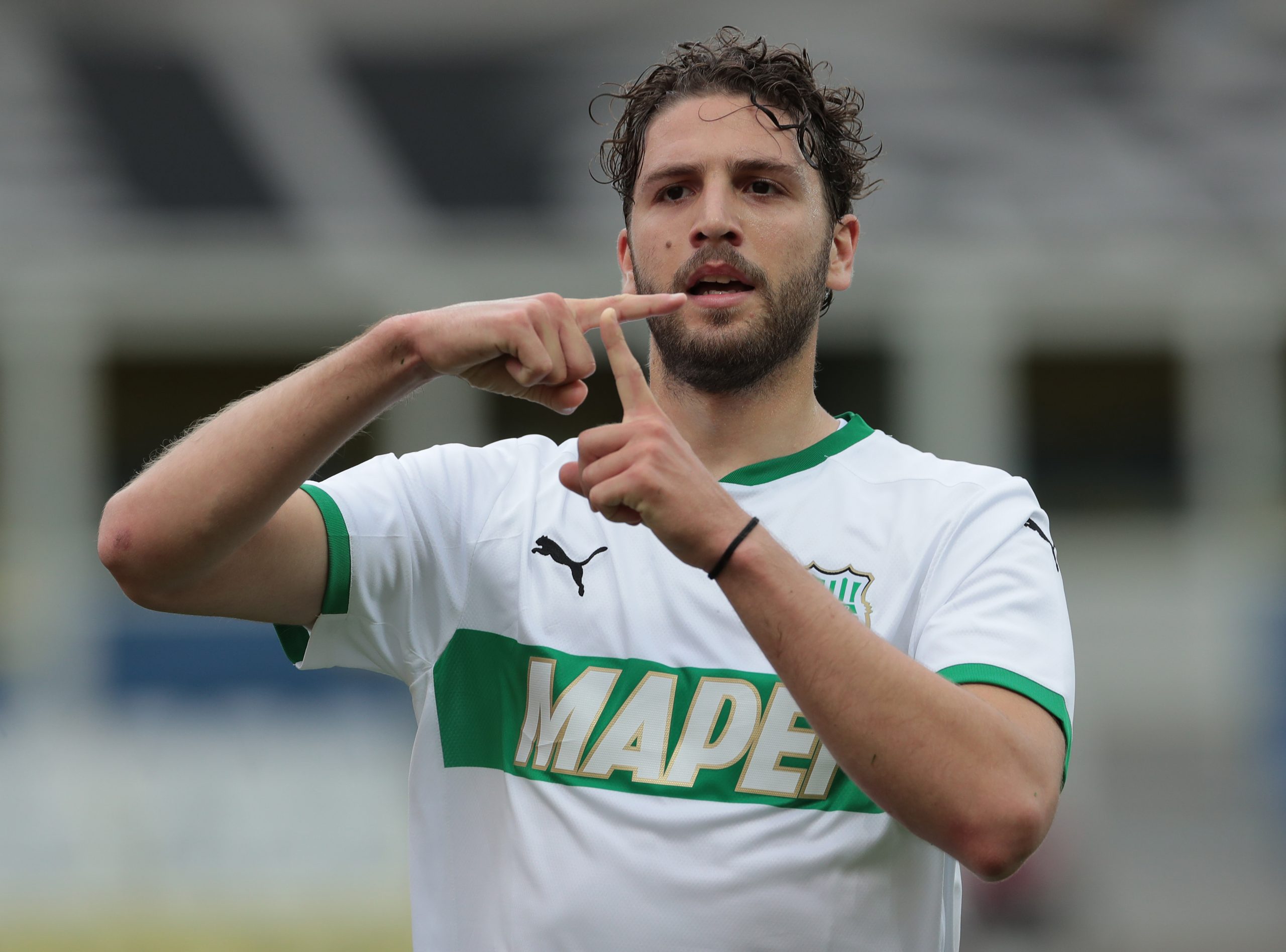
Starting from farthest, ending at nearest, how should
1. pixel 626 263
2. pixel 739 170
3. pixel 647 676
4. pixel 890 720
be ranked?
pixel 626 263 → pixel 739 170 → pixel 647 676 → pixel 890 720

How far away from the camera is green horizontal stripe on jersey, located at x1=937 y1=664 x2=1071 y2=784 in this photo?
1973 millimetres

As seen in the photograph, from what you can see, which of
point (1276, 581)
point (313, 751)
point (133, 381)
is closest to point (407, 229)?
point (133, 381)

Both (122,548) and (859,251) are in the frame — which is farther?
(859,251)

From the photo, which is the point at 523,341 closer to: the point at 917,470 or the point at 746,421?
the point at 746,421

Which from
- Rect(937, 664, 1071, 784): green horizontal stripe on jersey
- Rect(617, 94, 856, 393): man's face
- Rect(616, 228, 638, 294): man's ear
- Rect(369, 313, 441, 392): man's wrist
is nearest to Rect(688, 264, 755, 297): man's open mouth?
Rect(617, 94, 856, 393): man's face

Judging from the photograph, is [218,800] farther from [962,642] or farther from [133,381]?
[962,642]

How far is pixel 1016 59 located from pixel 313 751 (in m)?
7.86

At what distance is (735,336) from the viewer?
2371 mm

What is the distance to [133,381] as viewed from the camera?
1084cm

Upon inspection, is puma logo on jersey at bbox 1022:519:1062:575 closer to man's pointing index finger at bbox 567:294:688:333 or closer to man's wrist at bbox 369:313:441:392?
man's pointing index finger at bbox 567:294:688:333

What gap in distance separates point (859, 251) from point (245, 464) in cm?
840

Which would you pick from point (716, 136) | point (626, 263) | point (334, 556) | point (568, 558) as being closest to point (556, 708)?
point (568, 558)

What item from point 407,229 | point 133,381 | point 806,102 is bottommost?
point 806,102

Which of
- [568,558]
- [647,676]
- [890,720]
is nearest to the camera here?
[890,720]
